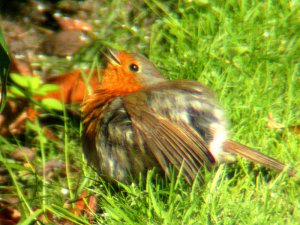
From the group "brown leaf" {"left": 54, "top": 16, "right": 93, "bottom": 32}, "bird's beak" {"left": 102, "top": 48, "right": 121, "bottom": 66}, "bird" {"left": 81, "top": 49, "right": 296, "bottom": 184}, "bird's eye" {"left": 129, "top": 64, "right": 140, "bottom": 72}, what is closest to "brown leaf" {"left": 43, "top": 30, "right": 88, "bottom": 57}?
"brown leaf" {"left": 54, "top": 16, "right": 93, "bottom": 32}

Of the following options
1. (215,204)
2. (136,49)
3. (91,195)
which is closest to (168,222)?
(215,204)

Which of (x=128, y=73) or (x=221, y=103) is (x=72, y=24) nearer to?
(x=128, y=73)

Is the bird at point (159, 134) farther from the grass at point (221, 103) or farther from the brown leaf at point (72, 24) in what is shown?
the brown leaf at point (72, 24)

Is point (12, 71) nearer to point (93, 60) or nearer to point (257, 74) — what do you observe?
point (93, 60)

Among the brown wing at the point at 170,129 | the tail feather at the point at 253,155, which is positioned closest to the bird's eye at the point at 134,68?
the brown wing at the point at 170,129

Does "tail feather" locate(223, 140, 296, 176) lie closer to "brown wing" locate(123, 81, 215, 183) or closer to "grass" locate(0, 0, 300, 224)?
"grass" locate(0, 0, 300, 224)
